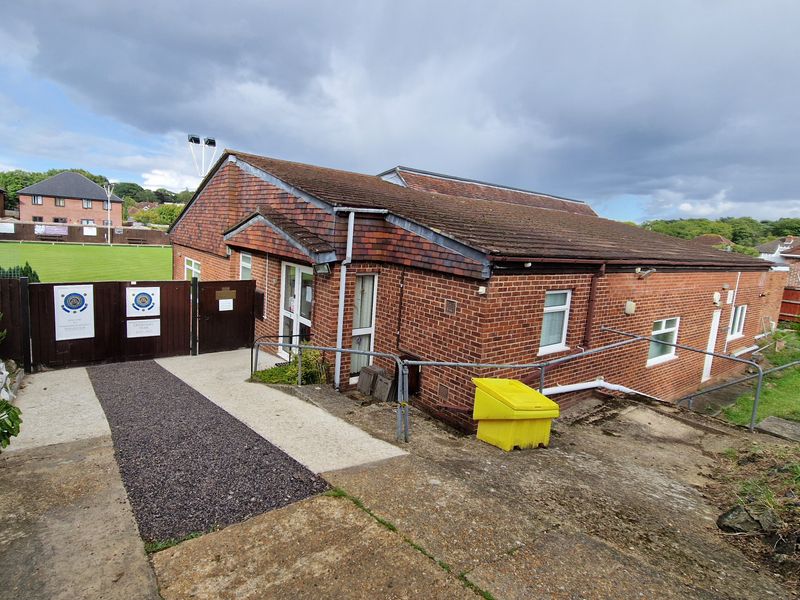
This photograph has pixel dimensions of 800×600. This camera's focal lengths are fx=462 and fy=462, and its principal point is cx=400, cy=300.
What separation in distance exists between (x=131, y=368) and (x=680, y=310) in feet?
40.2

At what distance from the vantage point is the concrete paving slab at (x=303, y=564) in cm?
309

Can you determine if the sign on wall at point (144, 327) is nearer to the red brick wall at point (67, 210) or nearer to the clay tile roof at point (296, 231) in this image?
the clay tile roof at point (296, 231)

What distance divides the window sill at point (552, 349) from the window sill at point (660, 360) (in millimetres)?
3627

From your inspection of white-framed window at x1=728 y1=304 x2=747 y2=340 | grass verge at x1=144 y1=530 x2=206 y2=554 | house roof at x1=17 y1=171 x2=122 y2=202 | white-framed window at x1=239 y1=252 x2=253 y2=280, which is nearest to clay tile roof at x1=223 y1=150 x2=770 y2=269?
white-framed window at x1=239 y1=252 x2=253 y2=280

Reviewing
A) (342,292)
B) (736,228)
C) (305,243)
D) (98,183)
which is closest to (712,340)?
(342,292)

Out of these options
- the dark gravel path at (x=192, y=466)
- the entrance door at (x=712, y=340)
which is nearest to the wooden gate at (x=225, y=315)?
the dark gravel path at (x=192, y=466)

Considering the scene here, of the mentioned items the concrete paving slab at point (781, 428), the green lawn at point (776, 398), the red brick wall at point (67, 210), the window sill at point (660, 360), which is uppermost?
the red brick wall at point (67, 210)

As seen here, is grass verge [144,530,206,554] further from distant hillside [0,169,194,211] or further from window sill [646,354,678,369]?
distant hillside [0,169,194,211]

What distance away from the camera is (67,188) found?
67375 mm

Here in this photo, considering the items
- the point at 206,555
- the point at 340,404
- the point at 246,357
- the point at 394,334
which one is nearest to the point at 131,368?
the point at 246,357

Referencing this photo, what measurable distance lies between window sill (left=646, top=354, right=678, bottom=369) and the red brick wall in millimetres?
78402

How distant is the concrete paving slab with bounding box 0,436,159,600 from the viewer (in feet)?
10.2

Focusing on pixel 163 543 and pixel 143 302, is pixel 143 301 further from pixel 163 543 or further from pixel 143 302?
pixel 163 543

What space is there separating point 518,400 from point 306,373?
14.0 feet
